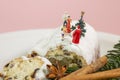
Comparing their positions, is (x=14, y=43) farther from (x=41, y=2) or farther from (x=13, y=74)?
(x=41, y=2)

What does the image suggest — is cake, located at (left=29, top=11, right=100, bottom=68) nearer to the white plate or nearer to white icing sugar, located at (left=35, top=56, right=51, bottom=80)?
white icing sugar, located at (left=35, top=56, right=51, bottom=80)

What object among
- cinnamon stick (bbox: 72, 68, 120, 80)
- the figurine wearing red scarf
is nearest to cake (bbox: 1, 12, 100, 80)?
the figurine wearing red scarf

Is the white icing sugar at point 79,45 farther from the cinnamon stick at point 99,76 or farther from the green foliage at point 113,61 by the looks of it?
the cinnamon stick at point 99,76

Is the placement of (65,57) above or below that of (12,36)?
below

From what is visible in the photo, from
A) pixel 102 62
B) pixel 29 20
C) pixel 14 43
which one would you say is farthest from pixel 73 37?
pixel 29 20

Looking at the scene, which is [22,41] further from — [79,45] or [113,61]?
[113,61]

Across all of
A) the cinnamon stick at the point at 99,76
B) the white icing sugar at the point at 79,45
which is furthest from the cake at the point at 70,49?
the cinnamon stick at the point at 99,76
